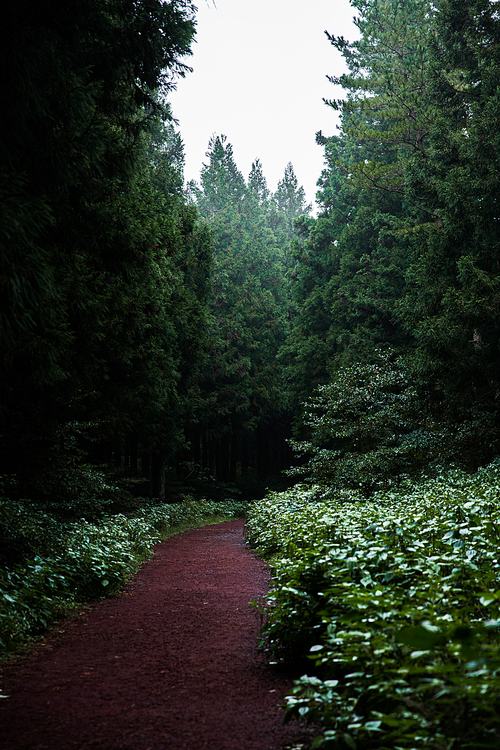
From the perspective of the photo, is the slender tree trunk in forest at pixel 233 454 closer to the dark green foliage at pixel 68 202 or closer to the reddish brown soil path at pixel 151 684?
the dark green foliage at pixel 68 202

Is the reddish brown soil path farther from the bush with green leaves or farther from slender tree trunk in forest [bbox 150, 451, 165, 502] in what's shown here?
slender tree trunk in forest [bbox 150, 451, 165, 502]

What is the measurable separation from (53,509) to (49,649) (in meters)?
5.19

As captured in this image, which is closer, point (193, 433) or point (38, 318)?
point (38, 318)

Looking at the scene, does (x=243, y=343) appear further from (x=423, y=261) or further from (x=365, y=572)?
(x=365, y=572)

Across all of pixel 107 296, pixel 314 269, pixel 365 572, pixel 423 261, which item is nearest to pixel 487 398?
pixel 423 261

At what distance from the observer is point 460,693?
1771mm

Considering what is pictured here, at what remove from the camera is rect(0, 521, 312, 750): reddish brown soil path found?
270cm

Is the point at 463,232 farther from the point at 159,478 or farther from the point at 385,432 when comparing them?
the point at 159,478

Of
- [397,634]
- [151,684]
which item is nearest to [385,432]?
[151,684]

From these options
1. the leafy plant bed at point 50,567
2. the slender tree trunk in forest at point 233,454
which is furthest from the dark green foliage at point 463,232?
the slender tree trunk in forest at point 233,454

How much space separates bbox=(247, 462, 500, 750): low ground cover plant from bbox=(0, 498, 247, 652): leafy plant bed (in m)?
2.11

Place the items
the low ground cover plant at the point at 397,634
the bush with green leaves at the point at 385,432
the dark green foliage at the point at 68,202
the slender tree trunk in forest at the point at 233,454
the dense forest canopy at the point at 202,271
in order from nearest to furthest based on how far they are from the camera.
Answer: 1. the low ground cover plant at the point at 397,634
2. the dark green foliage at the point at 68,202
3. the dense forest canopy at the point at 202,271
4. the bush with green leaves at the point at 385,432
5. the slender tree trunk in forest at the point at 233,454

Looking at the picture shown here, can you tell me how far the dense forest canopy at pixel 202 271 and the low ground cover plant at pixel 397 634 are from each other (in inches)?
122

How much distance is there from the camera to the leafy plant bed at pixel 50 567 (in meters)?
4.63
